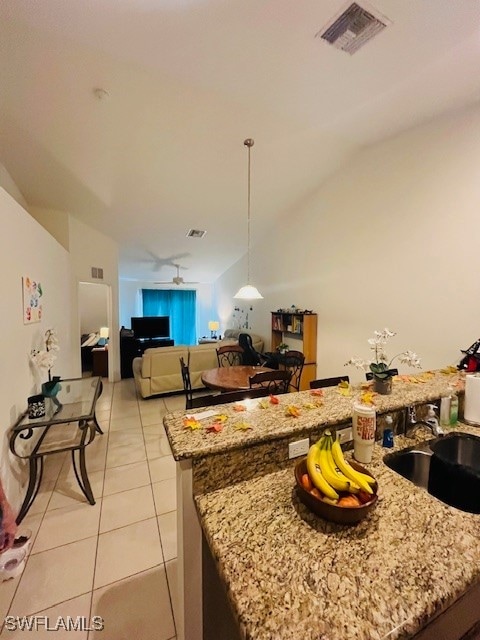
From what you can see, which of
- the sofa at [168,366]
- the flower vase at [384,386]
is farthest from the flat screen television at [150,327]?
the flower vase at [384,386]

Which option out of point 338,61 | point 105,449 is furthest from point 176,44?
point 105,449

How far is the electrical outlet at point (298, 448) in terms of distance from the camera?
112 centimetres

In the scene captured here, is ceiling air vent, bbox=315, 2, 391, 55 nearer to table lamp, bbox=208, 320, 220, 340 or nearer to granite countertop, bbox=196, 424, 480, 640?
granite countertop, bbox=196, 424, 480, 640

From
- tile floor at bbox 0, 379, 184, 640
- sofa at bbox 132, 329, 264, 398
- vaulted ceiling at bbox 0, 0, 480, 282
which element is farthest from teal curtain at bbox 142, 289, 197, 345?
tile floor at bbox 0, 379, 184, 640

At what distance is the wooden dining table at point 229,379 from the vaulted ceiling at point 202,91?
2.62 m

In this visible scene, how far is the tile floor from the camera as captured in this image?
4.47ft

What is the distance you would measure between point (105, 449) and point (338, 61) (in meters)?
3.99

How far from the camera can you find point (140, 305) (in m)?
8.33

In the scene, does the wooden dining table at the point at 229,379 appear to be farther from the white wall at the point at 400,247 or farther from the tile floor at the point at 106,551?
the white wall at the point at 400,247

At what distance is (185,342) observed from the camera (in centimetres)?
877

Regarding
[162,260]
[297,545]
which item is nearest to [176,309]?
[162,260]

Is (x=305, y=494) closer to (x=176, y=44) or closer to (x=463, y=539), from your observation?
(x=463, y=539)

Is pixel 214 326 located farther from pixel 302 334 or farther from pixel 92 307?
pixel 302 334

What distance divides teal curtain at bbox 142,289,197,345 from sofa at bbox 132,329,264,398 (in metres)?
4.05
